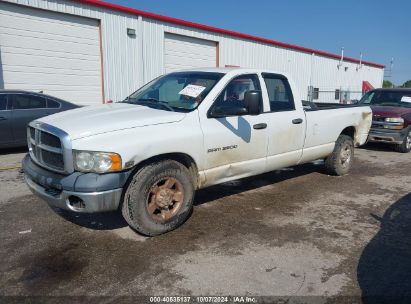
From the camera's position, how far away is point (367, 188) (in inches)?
241

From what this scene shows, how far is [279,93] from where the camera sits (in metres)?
5.41

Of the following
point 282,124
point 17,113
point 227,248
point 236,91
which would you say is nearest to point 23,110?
point 17,113

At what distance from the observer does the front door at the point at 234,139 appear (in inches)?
171

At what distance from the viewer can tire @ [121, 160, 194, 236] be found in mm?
3740

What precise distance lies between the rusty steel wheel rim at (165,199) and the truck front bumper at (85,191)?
0.45 metres

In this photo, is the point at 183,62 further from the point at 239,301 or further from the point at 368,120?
the point at 239,301

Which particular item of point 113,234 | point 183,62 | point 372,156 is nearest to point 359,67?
point 183,62

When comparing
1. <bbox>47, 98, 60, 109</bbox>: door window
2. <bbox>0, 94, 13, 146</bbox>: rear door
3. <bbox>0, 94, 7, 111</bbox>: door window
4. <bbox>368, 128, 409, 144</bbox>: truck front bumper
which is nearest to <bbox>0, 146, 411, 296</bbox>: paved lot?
<bbox>0, 94, 13, 146</bbox>: rear door

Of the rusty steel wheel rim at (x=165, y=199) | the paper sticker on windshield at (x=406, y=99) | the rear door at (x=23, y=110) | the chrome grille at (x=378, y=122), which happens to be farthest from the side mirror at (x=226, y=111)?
the paper sticker on windshield at (x=406, y=99)

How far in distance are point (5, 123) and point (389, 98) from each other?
10.2 metres

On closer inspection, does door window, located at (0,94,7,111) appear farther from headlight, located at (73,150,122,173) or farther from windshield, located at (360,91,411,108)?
windshield, located at (360,91,411,108)

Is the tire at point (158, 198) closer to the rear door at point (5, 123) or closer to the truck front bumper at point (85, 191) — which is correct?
the truck front bumper at point (85, 191)

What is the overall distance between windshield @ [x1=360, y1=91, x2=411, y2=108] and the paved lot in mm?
5518

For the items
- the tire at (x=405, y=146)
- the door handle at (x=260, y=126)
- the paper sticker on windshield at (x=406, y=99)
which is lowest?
the tire at (x=405, y=146)
